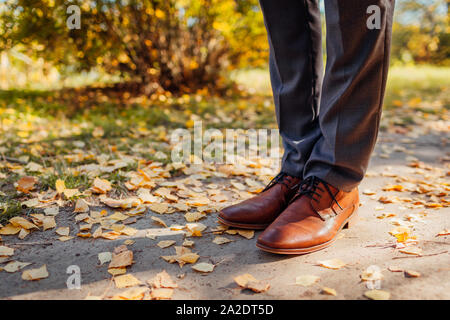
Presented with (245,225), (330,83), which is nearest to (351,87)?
(330,83)

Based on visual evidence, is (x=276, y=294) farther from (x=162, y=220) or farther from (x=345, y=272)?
(x=162, y=220)

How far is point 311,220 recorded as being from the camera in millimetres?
1268

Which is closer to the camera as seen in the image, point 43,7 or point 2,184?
point 2,184

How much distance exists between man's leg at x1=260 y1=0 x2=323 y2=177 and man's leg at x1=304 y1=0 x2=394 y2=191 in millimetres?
145

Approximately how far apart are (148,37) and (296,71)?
9.80ft

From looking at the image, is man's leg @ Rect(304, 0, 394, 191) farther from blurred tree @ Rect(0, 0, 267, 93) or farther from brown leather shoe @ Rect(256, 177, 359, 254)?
blurred tree @ Rect(0, 0, 267, 93)

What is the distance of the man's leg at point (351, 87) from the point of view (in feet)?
3.62

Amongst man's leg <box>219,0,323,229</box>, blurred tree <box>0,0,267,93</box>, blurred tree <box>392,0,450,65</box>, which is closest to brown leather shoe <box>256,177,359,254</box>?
man's leg <box>219,0,323,229</box>

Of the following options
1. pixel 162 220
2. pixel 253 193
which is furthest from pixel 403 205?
pixel 162 220

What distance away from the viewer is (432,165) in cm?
237

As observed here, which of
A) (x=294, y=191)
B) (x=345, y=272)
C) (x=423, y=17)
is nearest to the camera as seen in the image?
(x=345, y=272)

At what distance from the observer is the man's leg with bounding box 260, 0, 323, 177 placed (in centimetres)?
135

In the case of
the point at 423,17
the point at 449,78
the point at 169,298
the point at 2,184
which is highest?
the point at 423,17
